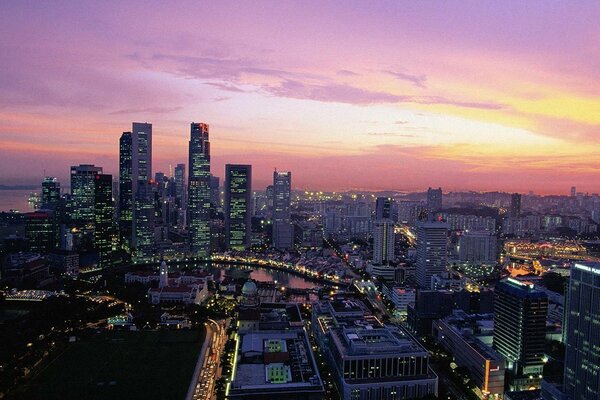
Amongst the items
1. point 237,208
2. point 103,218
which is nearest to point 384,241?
point 237,208

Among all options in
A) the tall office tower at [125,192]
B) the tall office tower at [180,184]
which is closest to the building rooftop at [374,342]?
the tall office tower at [125,192]

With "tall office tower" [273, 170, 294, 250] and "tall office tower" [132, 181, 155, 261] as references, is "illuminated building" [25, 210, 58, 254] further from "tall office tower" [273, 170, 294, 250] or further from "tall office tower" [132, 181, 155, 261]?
"tall office tower" [273, 170, 294, 250]

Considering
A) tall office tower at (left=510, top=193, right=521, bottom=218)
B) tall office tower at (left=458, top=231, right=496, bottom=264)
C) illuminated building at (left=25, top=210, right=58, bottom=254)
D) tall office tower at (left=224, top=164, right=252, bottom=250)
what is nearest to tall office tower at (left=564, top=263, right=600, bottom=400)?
tall office tower at (left=458, top=231, right=496, bottom=264)

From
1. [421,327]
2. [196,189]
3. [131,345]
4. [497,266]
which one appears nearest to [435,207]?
[497,266]

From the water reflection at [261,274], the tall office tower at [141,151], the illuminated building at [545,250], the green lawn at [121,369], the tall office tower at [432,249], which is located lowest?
the water reflection at [261,274]

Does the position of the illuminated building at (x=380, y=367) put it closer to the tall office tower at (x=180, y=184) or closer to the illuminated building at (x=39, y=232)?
the illuminated building at (x=39, y=232)

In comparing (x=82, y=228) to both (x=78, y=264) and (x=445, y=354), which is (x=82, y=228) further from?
(x=445, y=354)
